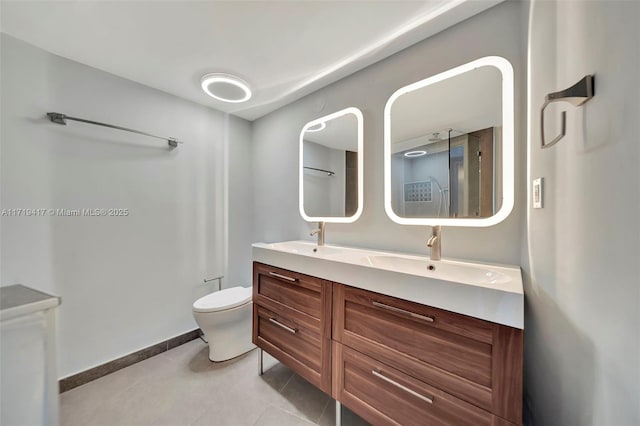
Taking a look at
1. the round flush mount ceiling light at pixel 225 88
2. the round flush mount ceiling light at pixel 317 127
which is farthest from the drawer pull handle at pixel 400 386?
the round flush mount ceiling light at pixel 225 88

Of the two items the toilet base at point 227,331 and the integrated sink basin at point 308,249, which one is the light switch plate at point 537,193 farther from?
the toilet base at point 227,331

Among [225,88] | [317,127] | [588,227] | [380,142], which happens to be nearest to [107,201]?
[225,88]

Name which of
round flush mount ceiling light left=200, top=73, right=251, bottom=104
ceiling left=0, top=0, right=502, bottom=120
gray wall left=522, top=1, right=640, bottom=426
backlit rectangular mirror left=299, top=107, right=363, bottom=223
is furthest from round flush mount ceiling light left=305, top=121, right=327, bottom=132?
gray wall left=522, top=1, right=640, bottom=426

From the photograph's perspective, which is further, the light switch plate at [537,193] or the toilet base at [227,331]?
the toilet base at [227,331]

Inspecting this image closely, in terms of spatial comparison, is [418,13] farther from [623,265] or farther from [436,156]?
[623,265]

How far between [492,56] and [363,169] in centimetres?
92

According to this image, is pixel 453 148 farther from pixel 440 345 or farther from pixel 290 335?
pixel 290 335

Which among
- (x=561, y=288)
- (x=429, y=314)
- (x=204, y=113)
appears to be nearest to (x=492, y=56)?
(x=561, y=288)

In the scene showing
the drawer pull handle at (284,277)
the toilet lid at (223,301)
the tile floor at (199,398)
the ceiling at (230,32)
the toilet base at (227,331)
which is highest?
the ceiling at (230,32)

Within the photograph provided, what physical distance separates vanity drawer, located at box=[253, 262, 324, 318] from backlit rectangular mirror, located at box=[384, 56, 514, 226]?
72 centimetres

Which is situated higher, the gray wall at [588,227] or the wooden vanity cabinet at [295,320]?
the gray wall at [588,227]

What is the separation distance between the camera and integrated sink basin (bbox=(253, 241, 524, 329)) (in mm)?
799

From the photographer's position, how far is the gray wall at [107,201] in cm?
146

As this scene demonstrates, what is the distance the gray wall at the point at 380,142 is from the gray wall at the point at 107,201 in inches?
20.9
